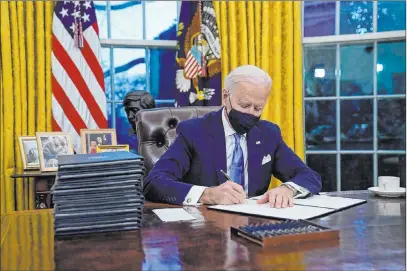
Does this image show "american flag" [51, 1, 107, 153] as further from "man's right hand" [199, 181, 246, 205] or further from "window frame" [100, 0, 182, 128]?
"man's right hand" [199, 181, 246, 205]

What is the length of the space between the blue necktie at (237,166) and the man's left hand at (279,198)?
46cm

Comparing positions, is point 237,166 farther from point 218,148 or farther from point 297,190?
point 297,190

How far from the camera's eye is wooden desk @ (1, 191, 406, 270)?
0.85 m

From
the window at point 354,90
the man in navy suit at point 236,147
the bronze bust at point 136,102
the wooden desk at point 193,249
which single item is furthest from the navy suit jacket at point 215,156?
the window at point 354,90

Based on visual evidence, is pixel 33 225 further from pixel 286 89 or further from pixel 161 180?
pixel 286 89

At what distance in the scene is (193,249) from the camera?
949 millimetres

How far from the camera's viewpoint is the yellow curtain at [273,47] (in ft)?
11.2

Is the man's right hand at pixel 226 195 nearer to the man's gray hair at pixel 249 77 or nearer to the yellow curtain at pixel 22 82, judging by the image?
the man's gray hair at pixel 249 77

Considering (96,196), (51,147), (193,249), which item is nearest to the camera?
(193,249)

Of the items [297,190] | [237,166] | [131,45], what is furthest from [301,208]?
[131,45]

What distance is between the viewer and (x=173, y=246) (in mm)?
976

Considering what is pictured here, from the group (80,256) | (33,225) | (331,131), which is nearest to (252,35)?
(331,131)

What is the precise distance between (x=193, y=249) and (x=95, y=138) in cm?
228

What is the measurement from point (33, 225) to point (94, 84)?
2.16m
